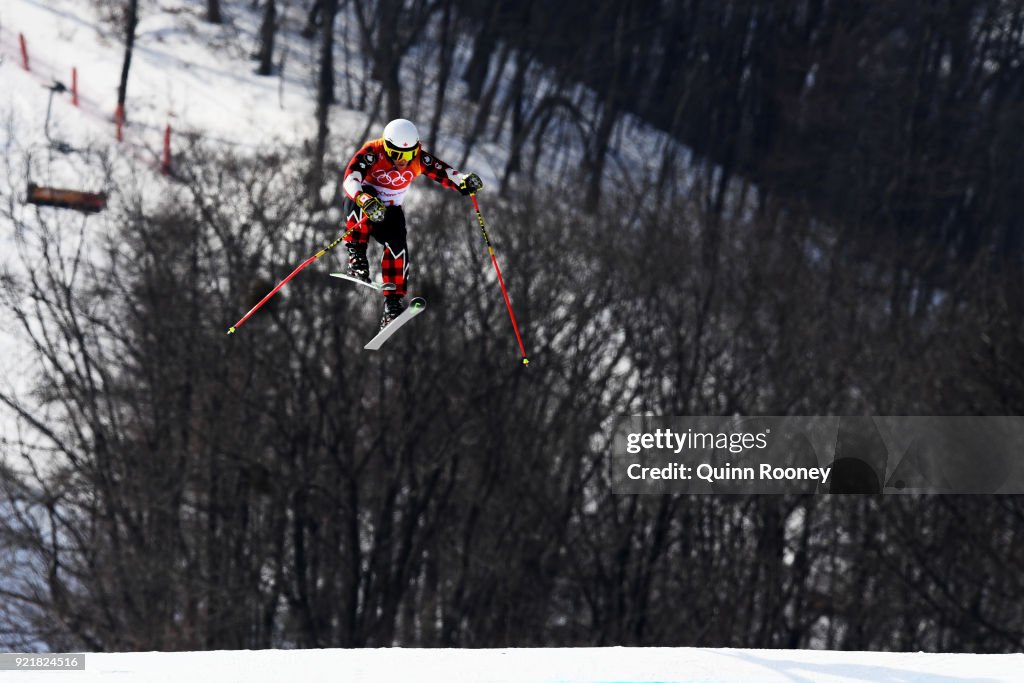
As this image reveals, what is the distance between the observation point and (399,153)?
769 centimetres

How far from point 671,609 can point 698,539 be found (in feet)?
5.28

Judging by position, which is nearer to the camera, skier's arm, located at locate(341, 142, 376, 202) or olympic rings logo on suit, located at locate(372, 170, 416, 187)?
skier's arm, located at locate(341, 142, 376, 202)

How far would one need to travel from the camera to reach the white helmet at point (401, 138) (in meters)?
7.56

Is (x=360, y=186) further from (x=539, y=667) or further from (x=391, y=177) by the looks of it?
(x=539, y=667)

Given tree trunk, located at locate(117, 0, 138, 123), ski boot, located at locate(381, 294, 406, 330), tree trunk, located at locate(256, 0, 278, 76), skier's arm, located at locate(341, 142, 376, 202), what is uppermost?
tree trunk, located at locate(256, 0, 278, 76)

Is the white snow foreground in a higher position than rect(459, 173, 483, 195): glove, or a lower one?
lower

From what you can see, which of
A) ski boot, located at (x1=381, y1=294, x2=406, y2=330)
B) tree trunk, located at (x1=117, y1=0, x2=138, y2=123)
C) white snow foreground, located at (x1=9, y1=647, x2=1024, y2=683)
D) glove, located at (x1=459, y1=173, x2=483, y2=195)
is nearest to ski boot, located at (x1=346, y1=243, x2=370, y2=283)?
ski boot, located at (x1=381, y1=294, x2=406, y2=330)

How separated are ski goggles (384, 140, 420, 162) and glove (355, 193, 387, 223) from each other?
27 centimetres

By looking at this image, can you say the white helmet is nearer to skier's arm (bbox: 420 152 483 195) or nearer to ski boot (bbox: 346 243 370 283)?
skier's arm (bbox: 420 152 483 195)

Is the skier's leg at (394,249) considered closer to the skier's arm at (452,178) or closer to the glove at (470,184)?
the skier's arm at (452,178)

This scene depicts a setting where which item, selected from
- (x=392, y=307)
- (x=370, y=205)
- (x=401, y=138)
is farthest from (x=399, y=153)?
(x=392, y=307)

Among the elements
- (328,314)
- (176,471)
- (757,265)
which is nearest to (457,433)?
(328,314)

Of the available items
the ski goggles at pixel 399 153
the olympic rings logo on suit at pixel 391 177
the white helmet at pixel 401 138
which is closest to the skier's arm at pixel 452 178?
the olympic rings logo on suit at pixel 391 177

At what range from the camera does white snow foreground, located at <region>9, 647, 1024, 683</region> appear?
11406mm
